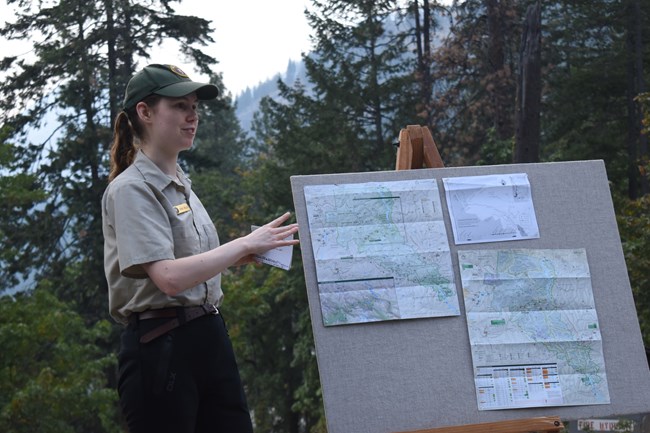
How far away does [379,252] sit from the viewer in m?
3.70

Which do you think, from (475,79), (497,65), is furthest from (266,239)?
(475,79)

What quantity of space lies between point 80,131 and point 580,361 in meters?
21.3

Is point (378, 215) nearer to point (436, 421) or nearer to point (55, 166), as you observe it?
point (436, 421)

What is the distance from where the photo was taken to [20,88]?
906 inches

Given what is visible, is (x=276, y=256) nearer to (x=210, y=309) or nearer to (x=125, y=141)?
(x=210, y=309)

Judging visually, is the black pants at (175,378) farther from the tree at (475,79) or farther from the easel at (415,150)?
the tree at (475,79)

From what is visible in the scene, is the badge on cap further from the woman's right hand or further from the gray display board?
the gray display board

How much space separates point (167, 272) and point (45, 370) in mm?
13399

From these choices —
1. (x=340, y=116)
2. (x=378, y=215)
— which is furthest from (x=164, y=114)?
(x=340, y=116)

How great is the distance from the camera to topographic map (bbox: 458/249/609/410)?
3662 millimetres

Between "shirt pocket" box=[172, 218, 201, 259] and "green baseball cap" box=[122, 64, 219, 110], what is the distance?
1.20 feet

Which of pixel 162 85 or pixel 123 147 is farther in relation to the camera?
pixel 123 147

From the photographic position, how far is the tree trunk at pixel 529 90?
10578 millimetres

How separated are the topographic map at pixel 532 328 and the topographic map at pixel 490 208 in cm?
7
